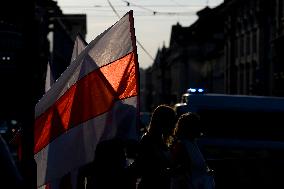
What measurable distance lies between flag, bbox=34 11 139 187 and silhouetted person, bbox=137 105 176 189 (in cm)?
72

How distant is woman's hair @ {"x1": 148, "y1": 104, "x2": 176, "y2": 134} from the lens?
26.5 ft

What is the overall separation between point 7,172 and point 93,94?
6.38 feet

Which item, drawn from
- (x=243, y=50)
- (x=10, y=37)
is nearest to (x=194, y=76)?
(x=10, y=37)

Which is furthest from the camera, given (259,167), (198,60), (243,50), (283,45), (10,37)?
(198,60)

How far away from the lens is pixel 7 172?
568 cm

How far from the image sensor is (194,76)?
11162 cm

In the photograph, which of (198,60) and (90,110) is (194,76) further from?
(90,110)

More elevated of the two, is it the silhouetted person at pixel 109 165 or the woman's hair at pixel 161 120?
the woman's hair at pixel 161 120

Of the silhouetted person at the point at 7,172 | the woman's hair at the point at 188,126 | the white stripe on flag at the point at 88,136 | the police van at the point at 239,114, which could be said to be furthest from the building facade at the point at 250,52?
the silhouetted person at the point at 7,172

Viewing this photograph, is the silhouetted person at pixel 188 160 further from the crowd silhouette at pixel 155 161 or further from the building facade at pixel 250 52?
the building facade at pixel 250 52

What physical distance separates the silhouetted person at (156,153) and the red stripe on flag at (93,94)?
71cm

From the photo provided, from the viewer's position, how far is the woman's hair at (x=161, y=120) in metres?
8.06

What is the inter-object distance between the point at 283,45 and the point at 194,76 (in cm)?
6638

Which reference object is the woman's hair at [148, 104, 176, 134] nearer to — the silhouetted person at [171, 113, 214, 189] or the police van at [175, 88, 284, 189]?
the silhouetted person at [171, 113, 214, 189]
